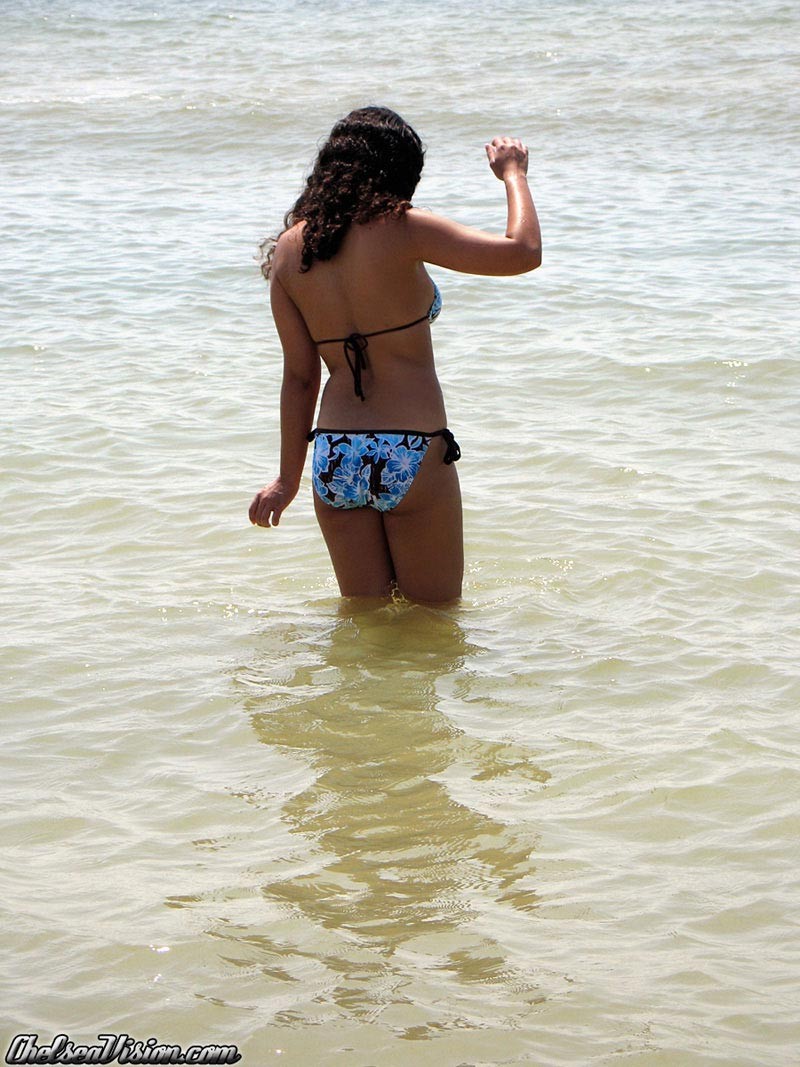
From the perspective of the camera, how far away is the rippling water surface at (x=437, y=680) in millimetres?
2570

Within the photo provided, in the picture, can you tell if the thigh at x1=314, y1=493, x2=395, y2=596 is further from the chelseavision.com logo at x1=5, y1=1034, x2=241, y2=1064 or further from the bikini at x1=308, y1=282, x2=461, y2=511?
the chelseavision.com logo at x1=5, y1=1034, x2=241, y2=1064

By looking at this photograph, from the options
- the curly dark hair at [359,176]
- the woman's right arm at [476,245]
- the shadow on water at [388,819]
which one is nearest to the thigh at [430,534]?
the shadow on water at [388,819]

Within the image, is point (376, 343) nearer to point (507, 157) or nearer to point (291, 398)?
point (291, 398)

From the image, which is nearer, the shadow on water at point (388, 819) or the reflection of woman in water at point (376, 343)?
the shadow on water at point (388, 819)

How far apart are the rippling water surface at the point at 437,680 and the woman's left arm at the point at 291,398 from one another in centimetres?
43

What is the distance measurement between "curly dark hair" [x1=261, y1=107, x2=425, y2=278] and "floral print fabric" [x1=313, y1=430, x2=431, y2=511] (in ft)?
1.71

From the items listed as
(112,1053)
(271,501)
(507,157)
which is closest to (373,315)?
(507,157)

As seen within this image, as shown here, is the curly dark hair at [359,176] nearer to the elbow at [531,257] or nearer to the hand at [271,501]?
the elbow at [531,257]

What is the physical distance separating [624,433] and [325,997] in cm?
390

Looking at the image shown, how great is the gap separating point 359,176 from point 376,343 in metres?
0.45

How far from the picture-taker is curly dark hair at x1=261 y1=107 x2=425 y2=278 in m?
3.46

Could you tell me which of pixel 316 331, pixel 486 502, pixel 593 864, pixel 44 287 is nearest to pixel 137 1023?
pixel 593 864

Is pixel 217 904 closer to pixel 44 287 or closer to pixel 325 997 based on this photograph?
pixel 325 997

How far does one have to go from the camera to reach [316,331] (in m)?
3.71
